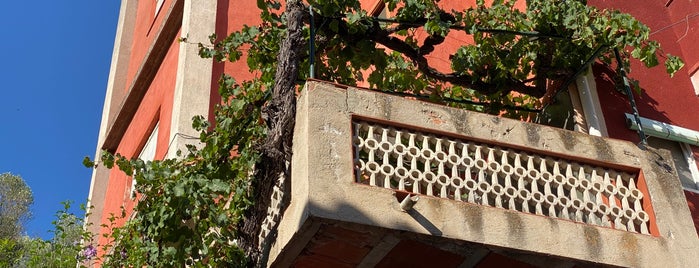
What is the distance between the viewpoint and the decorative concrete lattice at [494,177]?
676cm

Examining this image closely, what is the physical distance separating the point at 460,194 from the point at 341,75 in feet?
9.11

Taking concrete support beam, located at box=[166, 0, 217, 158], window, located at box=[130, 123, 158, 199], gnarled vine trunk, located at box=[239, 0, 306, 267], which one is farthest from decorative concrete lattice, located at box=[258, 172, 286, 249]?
window, located at box=[130, 123, 158, 199]

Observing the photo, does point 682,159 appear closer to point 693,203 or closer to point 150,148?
point 693,203

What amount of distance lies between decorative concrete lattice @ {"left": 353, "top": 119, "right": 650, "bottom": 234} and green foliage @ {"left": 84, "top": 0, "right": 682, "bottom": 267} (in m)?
1.00

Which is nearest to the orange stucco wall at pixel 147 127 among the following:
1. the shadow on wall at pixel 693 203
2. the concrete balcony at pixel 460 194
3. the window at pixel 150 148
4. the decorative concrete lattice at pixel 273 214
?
the window at pixel 150 148

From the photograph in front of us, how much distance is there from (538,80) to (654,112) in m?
1.16

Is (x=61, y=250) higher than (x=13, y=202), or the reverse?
(x=13, y=202)

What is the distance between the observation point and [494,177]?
694 cm

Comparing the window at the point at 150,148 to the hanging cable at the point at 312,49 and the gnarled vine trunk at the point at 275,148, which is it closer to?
the hanging cable at the point at 312,49

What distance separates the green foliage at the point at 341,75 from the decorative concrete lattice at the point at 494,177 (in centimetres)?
100

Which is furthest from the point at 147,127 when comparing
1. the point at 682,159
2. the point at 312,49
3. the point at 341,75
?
the point at 682,159

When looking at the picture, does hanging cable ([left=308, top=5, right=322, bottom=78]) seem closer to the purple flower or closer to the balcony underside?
the balcony underside

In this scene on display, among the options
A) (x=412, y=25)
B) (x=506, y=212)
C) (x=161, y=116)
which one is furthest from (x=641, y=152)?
(x=161, y=116)

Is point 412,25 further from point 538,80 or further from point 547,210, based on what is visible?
point 547,210
